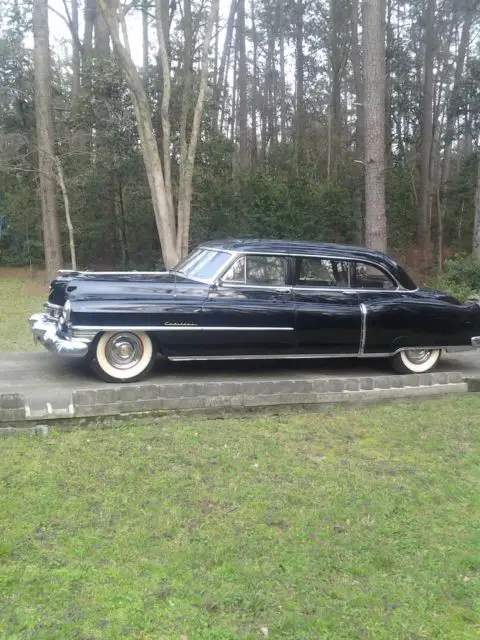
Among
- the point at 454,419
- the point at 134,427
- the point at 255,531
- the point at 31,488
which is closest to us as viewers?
the point at 255,531

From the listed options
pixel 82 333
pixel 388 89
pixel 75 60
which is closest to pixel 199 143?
pixel 75 60

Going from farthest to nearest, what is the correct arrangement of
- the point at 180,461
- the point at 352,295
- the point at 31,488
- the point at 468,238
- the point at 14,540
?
the point at 468,238
the point at 352,295
the point at 180,461
the point at 31,488
the point at 14,540

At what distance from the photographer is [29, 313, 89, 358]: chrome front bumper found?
625 centimetres

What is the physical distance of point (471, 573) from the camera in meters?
3.26

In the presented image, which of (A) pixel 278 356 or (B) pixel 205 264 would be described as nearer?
(A) pixel 278 356

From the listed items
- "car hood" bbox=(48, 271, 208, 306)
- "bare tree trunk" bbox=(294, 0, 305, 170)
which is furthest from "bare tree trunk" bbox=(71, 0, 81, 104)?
"car hood" bbox=(48, 271, 208, 306)

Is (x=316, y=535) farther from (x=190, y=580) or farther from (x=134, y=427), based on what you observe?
(x=134, y=427)

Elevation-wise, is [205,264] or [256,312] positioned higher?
[205,264]

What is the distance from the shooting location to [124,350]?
651 cm

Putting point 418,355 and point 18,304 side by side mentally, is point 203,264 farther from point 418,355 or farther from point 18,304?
point 18,304

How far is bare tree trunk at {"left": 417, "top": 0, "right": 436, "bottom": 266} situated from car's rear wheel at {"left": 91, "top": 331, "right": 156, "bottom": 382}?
19.7m

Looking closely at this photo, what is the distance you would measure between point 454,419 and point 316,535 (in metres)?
2.82

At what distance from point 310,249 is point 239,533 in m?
4.32

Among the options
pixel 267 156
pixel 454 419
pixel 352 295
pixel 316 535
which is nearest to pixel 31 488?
pixel 316 535
